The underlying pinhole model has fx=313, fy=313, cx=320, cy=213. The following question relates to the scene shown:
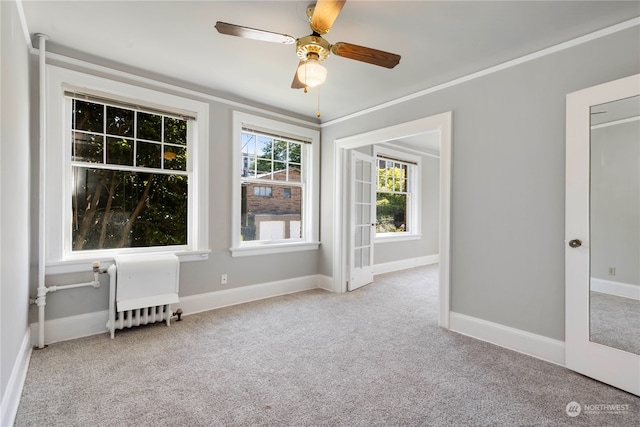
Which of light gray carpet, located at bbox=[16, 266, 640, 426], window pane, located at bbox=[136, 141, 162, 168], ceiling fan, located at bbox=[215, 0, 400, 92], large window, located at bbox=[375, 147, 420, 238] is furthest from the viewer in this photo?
large window, located at bbox=[375, 147, 420, 238]

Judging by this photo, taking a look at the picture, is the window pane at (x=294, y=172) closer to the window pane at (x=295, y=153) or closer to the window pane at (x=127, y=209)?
the window pane at (x=295, y=153)

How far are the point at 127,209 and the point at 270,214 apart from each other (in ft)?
5.53

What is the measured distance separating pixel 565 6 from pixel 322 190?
3.22 metres

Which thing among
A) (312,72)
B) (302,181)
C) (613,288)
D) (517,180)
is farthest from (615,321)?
(302,181)

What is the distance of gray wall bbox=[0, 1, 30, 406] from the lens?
1638 millimetres

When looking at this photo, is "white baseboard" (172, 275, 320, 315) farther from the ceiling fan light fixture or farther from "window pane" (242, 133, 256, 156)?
the ceiling fan light fixture

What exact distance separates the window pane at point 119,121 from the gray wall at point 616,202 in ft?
13.0

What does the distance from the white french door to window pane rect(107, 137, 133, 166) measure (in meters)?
2.71

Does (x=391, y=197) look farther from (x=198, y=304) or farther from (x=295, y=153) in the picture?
(x=198, y=304)

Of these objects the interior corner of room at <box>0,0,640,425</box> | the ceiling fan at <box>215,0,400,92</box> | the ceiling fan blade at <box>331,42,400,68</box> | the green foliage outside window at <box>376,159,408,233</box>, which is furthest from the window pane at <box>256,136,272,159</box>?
the green foliage outside window at <box>376,159,408,233</box>

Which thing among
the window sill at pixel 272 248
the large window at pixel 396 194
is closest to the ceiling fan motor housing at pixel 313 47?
the window sill at pixel 272 248

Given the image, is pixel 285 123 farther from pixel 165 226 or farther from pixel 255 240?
pixel 165 226

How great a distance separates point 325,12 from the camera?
1740 millimetres

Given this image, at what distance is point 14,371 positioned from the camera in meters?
1.86
